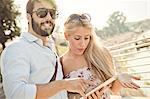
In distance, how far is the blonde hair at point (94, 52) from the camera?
253 cm

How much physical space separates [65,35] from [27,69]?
25.2 inches

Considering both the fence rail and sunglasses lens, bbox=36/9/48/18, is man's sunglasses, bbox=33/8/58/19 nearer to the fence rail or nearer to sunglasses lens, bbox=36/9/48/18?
sunglasses lens, bbox=36/9/48/18

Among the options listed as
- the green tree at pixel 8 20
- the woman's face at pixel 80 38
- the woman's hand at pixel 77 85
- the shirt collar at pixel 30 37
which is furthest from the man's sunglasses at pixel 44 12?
the green tree at pixel 8 20

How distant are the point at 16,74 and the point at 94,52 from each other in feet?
2.56

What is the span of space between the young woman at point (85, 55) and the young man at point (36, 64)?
26cm

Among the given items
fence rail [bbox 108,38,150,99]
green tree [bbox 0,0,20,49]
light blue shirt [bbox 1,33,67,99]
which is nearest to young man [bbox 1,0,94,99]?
light blue shirt [bbox 1,33,67,99]

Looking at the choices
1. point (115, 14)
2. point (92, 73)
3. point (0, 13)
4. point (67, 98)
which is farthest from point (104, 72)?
point (115, 14)

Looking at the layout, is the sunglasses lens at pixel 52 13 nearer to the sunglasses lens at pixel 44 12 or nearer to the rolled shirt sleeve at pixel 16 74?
the sunglasses lens at pixel 44 12

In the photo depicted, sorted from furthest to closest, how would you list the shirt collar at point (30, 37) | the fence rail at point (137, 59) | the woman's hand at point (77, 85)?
the fence rail at point (137, 59)
the shirt collar at point (30, 37)
the woman's hand at point (77, 85)

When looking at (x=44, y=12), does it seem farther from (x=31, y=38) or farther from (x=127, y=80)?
(x=127, y=80)

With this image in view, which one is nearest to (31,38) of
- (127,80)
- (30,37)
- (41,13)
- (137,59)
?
(30,37)

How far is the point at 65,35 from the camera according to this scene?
262cm

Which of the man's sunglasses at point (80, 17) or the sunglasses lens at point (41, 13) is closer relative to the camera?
the sunglasses lens at point (41, 13)

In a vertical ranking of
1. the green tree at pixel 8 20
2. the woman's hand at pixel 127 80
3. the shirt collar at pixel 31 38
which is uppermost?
the shirt collar at pixel 31 38
